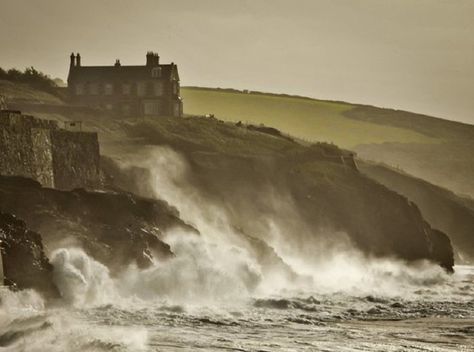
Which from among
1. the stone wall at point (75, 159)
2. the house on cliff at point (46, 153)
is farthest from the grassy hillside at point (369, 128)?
the house on cliff at point (46, 153)

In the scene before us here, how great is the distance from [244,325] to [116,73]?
70.8 metres

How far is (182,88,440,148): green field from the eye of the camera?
554ft

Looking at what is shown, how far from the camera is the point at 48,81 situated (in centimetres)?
12644

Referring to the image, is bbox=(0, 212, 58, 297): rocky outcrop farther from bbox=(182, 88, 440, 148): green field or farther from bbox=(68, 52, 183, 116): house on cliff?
bbox=(182, 88, 440, 148): green field

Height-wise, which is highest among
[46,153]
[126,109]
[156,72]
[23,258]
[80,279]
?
[156,72]

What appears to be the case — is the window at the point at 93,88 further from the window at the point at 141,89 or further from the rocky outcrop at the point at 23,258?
the rocky outcrop at the point at 23,258

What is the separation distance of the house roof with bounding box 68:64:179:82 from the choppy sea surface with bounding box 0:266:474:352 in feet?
181

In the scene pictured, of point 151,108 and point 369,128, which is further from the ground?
point 369,128

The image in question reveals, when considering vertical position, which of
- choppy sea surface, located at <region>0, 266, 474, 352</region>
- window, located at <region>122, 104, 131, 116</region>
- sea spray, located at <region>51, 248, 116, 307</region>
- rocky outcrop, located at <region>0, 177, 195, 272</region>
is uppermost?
window, located at <region>122, 104, 131, 116</region>

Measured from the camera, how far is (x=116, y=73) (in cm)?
11962

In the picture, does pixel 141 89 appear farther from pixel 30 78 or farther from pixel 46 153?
pixel 46 153

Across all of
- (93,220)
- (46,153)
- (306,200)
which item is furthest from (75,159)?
(306,200)

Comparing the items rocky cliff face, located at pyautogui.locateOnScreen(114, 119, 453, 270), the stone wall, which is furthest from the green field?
the stone wall

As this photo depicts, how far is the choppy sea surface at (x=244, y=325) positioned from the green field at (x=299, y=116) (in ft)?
331
